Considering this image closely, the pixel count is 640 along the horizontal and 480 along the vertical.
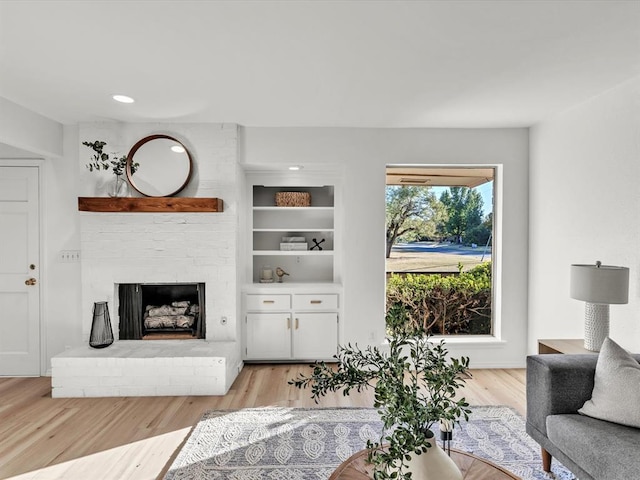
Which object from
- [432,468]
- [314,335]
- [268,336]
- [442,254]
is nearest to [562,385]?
[432,468]

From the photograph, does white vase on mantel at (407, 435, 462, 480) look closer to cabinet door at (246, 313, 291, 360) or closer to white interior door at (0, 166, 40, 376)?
cabinet door at (246, 313, 291, 360)

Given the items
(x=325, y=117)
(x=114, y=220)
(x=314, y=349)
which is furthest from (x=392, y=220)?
(x=114, y=220)

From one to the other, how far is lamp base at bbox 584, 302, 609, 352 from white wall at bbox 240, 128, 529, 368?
55.2 inches

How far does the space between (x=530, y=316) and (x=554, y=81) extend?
2295 mm

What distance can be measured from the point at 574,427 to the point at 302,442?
1581 mm

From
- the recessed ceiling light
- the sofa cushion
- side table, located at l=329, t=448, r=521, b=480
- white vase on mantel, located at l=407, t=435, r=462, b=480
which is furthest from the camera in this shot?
the recessed ceiling light

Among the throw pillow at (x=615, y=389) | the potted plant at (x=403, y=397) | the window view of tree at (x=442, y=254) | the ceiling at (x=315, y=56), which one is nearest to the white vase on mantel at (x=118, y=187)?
the ceiling at (x=315, y=56)

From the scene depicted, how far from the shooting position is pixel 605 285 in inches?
97.8

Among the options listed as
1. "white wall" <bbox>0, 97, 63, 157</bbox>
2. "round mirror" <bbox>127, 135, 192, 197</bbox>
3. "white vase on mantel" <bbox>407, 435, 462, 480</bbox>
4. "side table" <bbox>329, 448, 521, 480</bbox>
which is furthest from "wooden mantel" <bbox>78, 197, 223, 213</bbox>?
"white vase on mantel" <bbox>407, 435, 462, 480</bbox>

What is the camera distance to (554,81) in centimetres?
276

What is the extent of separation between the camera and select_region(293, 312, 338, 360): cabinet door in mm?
4176

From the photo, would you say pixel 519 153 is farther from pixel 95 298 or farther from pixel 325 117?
pixel 95 298

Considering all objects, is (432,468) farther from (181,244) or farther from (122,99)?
(122,99)

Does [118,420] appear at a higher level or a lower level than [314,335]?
lower
